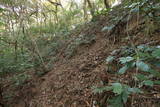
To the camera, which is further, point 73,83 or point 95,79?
point 73,83

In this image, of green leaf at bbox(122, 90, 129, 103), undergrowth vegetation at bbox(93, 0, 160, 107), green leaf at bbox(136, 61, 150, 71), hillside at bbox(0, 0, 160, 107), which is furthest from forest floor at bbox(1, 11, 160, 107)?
green leaf at bbox(136, 61, 150, 71)

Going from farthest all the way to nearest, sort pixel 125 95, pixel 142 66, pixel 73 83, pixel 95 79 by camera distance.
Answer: pixel 73 83 → pixel 95 79 → pixel 125 95 → pixel 142 66

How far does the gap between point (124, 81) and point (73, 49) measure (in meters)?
2.39

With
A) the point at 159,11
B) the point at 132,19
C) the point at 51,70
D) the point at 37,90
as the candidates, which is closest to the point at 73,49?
the point at 51,70

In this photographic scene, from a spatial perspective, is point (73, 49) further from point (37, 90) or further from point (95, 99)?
point (95, 99)

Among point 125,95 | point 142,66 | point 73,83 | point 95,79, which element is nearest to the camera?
point 142,66

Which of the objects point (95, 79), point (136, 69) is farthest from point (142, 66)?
point (95, 79)

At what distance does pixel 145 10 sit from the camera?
177 centimetres

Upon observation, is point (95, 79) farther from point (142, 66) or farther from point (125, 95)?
point (142, 66)

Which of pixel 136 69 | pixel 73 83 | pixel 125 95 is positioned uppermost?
pixel 136 69

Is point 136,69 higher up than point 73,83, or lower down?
higher up

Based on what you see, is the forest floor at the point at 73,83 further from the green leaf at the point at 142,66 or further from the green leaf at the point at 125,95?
the green leaf at the point at 142,66

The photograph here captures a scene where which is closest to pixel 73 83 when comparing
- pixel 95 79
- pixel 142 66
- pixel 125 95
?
pixel 95 79

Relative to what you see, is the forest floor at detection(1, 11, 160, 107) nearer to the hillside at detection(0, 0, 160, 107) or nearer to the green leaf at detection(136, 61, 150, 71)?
the hillside at detection(0, 0, 160, 107)
